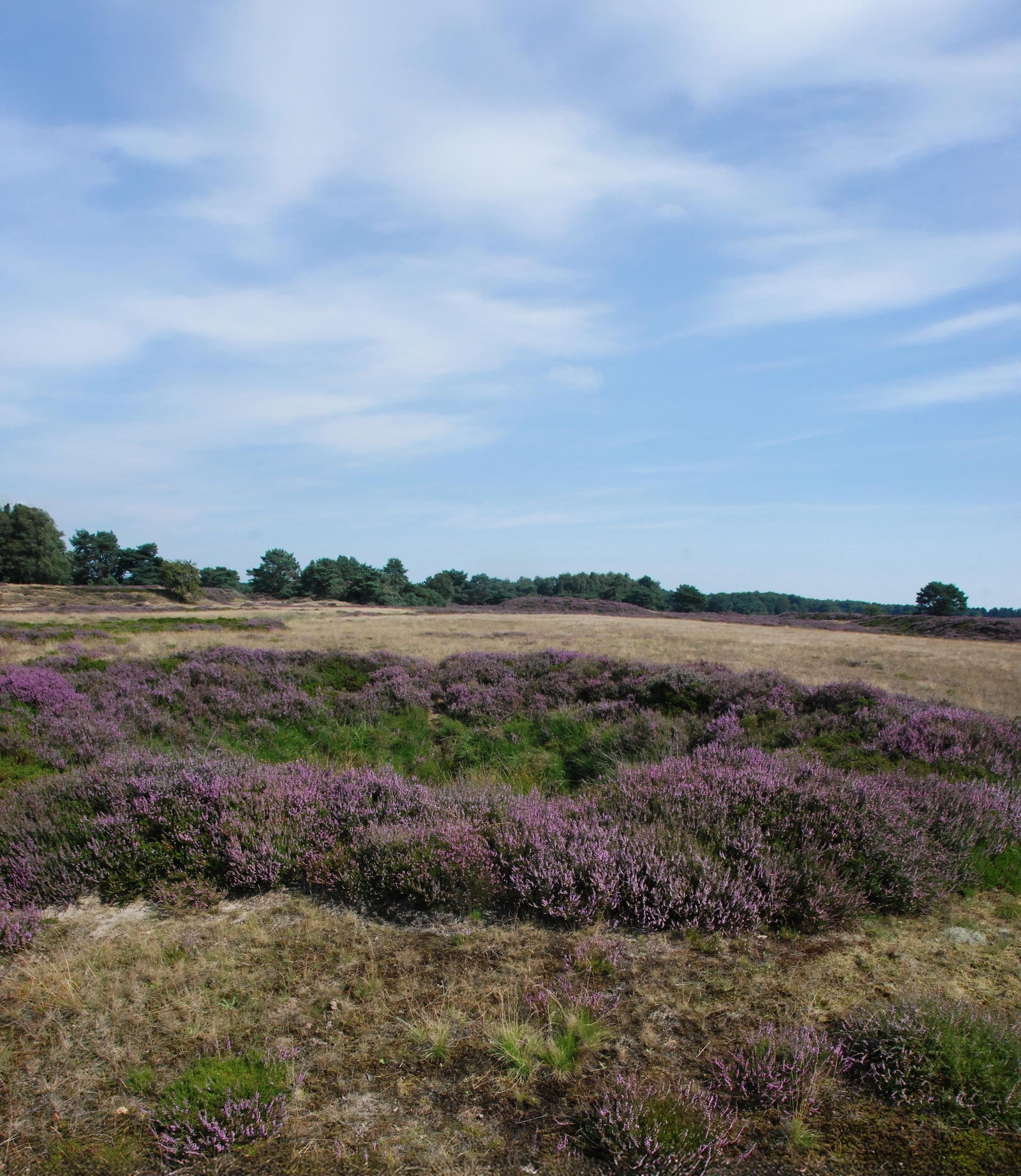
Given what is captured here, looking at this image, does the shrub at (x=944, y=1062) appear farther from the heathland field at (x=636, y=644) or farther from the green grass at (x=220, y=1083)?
the heathland field at (x=636, y=644)

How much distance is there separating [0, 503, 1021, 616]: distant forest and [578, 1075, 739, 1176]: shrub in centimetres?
7031

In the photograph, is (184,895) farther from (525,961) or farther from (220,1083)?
(525,961)

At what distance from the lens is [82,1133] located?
107 inches

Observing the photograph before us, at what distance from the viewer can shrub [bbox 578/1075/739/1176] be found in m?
2.46

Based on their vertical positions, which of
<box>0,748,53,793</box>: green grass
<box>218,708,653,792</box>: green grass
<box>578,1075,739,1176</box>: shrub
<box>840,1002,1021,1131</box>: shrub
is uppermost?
<box>840,1002,1021,1131</box>: shrub

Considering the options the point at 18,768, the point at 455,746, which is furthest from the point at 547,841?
the point at 18,768

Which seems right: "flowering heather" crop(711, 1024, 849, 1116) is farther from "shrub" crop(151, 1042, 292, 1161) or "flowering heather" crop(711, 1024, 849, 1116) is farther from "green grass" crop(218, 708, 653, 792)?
"green grass" crop(218, 708, 653, 792)

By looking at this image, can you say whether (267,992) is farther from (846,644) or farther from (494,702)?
(846,644)

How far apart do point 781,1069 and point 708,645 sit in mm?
26113

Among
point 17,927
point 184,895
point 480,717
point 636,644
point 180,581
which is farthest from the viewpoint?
point 180,581

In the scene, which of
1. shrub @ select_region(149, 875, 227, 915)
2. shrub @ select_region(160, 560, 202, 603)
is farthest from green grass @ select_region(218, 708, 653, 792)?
shrub @ select_region(160, 560, 202, 603)

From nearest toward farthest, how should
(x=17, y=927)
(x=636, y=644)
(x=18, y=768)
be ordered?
(x=17, y=927)
(x=18, y=768)
(x=636, y=644)

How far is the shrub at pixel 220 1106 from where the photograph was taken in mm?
2604

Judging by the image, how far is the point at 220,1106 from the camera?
109 inches
